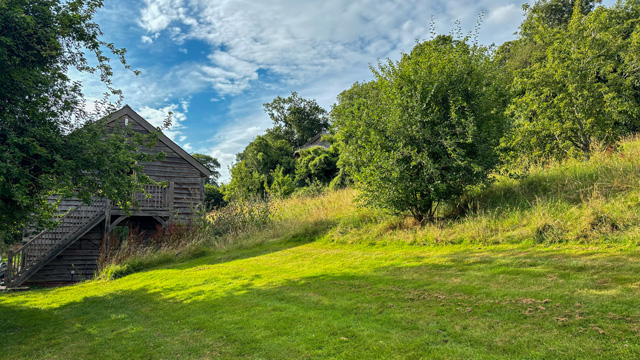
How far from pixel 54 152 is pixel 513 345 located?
26.9 feet

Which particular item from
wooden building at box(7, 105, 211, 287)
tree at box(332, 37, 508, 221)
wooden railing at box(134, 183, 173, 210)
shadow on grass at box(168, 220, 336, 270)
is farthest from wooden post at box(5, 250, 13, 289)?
tree at box(332, 37, 508, 221)

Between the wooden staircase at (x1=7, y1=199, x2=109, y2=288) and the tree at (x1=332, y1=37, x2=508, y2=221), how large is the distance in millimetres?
10424

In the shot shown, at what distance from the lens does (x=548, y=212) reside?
7.50 meters

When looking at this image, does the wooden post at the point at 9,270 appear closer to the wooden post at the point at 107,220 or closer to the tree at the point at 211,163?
the wooden post at the point at 107,220

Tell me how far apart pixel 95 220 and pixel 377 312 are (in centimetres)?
1439

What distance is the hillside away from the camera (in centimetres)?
333

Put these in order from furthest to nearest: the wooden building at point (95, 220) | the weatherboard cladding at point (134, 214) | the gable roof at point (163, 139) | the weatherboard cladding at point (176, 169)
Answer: the weatherboard cladding at point (176, 169)
the gable roof at point (163, 139)
the weatherboard cladding at point (134, 214)
the wooden building at point (95, 220)

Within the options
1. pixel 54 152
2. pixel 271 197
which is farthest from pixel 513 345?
pixel 271 197

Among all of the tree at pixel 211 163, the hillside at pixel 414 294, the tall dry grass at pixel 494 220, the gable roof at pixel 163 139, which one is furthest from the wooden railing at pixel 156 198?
the tree at pixel 211 163

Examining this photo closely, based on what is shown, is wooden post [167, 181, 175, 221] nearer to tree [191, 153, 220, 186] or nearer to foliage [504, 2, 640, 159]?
foliage [504, 2, 640, 159]

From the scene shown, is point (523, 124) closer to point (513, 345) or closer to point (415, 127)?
point (415, 127)

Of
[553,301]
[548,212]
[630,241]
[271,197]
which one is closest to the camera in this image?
[553,301]

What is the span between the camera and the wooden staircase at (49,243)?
12492 mm

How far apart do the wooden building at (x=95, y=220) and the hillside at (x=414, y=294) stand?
4.52 m
